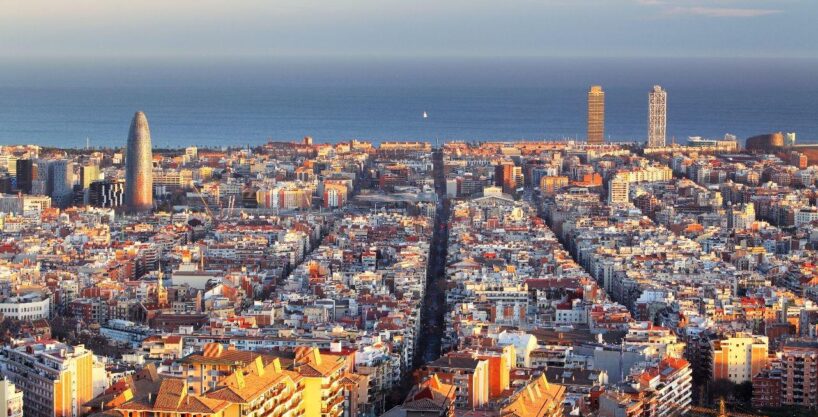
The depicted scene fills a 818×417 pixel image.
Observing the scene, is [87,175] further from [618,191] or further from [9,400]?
[9,400]

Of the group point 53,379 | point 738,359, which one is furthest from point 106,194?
point 53,379

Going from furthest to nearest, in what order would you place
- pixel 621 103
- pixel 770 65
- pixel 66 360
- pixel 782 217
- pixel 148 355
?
1. pixel 770 65
2. pixel 621 103
3. pixel 782 217
4. pixel 148 355
5. pixel 66 360

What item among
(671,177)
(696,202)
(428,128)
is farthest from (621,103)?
(696,202)

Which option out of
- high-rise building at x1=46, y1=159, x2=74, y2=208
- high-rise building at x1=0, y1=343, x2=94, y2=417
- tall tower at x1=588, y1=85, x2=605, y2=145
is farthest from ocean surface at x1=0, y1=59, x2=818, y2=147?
high-rise building at x1=0, y1=343, x2=94, y2=417

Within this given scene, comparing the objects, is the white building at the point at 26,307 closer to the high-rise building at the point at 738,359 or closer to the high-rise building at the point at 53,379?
the high-rise building at the point at 53,379

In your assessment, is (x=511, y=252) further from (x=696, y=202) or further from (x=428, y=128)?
(x=428, y=128)

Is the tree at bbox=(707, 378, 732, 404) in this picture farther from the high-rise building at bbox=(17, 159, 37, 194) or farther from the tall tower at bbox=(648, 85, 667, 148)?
the tall tower at bbox=(648, 85, 667, 148)
